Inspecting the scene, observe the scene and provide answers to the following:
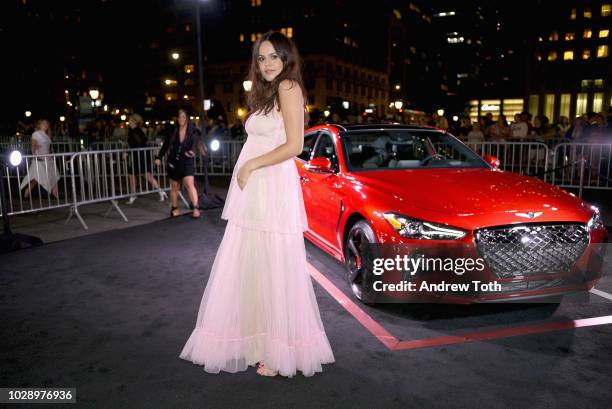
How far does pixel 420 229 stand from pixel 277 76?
1.85m

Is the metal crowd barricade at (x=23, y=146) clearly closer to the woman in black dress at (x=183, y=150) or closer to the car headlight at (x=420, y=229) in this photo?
the woman in black dress at (x=183, y=150)

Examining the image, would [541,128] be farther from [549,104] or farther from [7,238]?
[549,104]

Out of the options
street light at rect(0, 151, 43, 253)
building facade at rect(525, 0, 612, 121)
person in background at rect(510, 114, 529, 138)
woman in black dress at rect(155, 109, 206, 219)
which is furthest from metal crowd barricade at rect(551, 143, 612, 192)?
building facade at rect(525, 0, 612, 121)

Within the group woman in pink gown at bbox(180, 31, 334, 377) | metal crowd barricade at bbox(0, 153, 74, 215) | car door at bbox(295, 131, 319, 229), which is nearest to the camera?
woman in pink gown at bbox(180, 31, 334, 377)

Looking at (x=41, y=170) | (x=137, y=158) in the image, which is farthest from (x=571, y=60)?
(x=41, y=170)

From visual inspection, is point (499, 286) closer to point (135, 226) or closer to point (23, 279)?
point (23, 279)

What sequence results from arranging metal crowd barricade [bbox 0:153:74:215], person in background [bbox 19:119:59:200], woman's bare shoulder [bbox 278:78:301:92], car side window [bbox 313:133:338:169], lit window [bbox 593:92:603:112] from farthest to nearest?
lit window [bbox 593:92:603:112] → person in background [bbox 19:119:59:200] → metal crowd barricade [bbox 0:153:74:215] → car side window [bbox 313:133:338:169] → woman's bare shoulder [bbox 278:78:301:92]

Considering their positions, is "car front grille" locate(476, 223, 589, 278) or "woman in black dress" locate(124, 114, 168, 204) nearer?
"car front grille" locate(476, 223, 589, 278)

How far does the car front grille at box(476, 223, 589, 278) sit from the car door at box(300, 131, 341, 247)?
1.67m

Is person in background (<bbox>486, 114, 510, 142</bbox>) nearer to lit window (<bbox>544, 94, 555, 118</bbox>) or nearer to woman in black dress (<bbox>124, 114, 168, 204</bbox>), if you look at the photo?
woman in black dress (<bbox>124, 114, 168, 204</bbox>)

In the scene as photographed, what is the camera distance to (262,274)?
318 centimetres

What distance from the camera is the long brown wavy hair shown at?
2.89m

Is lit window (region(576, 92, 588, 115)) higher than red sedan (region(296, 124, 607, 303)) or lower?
higher

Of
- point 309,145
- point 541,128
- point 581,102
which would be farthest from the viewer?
point 581,102
